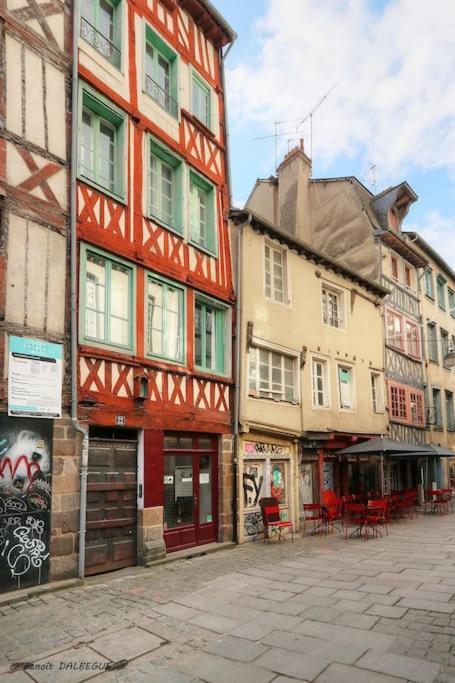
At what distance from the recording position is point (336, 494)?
1449 cm

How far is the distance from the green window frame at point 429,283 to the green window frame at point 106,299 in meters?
16.8

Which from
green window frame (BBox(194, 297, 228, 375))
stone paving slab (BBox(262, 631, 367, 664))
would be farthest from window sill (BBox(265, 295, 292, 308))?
stone paving slab (BBox(262, 631, 367, 664))

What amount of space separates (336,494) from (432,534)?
3.26 meters

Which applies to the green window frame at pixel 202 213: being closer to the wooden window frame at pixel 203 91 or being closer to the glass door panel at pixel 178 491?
the wooden window frame at pixel 203 91

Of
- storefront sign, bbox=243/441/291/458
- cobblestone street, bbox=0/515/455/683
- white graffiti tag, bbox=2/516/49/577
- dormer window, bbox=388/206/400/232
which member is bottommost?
cobblestone street, bbox=0/515/455/683

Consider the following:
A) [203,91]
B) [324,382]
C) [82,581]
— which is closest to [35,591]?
[82,581]

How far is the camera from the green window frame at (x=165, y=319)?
9242 mm

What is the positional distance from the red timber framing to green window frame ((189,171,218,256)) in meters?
0.12

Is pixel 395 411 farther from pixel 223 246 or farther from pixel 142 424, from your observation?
pixel 142 424

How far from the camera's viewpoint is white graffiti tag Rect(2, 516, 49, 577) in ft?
21.3

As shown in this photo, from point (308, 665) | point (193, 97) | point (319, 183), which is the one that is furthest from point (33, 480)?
point (319, 183)

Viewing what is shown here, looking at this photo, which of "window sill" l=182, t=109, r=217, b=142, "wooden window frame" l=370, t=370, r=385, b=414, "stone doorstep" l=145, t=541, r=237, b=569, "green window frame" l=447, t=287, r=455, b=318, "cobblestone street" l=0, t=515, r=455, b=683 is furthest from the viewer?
"green window frame" l=447, t=287, r=455, b=318

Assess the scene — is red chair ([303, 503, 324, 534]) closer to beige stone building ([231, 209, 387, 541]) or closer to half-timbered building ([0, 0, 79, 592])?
beige stone building ([231, 209, 387, 541])

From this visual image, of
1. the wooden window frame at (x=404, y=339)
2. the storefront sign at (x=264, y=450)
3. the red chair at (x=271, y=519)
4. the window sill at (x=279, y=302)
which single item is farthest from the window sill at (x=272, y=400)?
the wooden window frame at (x=404, y=339)
